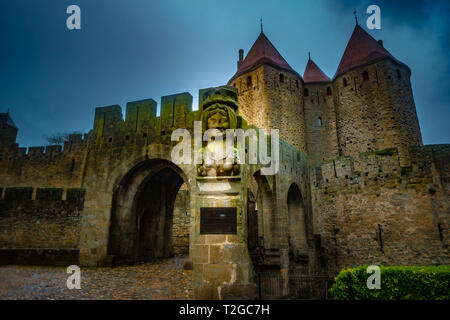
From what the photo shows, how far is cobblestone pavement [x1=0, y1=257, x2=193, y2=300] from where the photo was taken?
5785 millimetres

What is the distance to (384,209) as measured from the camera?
41.8 feet

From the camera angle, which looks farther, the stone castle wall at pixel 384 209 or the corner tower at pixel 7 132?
the corner tower at pixel 7 132

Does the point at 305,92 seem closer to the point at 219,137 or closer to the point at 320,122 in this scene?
the point at 320,122

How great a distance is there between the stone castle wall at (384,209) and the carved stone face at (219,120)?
34.4 ft

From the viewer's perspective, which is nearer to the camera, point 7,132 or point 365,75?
point 365,75

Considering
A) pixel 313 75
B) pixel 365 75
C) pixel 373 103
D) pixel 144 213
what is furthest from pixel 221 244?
pixel 313 75

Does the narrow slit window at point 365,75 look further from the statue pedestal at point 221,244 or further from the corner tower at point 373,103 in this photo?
the statue pedestal at point 221,244

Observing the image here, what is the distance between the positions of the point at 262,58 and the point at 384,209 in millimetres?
14982

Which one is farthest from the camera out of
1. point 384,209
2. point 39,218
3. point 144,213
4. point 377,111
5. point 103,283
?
point 377,111

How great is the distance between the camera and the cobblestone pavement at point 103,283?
5.79 meters

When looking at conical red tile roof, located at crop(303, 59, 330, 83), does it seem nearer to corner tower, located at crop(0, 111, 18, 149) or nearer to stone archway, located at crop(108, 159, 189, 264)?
stone archway, located at crop(108, 159, 189, 264)

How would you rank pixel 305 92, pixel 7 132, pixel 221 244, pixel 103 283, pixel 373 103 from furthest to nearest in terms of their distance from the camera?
pixel 7 132
pixel 305 92
pixel 373 103
pixel 103 283
pixel 221 244

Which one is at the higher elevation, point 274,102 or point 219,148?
point 274,102

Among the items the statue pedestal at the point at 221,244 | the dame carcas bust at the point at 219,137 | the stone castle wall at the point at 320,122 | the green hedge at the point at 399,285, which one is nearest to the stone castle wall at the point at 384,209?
the green hedge at the point at 399,285
